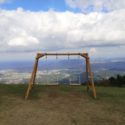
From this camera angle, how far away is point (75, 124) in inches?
379

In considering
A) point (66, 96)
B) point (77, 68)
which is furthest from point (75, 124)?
→ point (77, 68)

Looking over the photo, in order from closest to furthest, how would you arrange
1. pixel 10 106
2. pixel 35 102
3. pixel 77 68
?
pixel 10 106 → pixel 35 102 → pixel 77 68

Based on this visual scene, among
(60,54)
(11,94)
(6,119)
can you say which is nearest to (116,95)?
(60,54)

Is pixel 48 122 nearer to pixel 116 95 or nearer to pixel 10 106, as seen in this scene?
pixel 10 106

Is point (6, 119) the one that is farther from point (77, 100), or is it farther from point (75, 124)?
point (77, 100)

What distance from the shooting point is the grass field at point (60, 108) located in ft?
33.2

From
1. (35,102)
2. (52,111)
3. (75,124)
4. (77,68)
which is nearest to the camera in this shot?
(75,124)

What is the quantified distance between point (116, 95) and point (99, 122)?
19.2 ft

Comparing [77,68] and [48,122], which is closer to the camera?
[48,122]

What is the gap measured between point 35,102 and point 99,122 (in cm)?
432

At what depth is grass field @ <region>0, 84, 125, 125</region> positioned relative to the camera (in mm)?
10125

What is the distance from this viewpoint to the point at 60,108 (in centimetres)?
1211

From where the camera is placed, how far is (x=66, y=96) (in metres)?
14.8

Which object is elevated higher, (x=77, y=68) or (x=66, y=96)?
(x=77, y=68)
